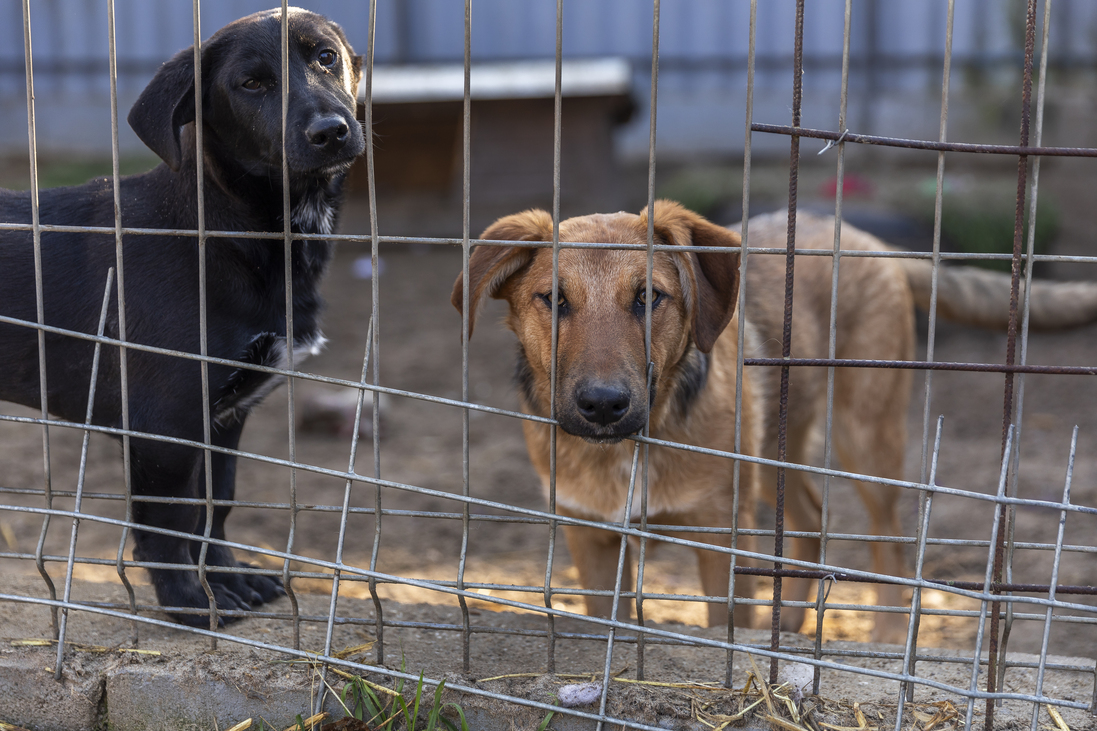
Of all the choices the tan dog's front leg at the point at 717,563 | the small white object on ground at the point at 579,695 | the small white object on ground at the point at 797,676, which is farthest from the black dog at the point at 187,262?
the small white object on ground at the point at 797,676

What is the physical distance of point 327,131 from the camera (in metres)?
2.52

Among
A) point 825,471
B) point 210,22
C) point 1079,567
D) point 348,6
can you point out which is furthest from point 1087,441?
point 210,22

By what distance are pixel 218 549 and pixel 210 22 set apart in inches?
395

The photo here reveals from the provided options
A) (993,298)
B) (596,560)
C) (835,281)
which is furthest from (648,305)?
(993,298)

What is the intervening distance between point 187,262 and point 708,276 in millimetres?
1502

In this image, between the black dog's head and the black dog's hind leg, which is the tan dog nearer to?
the black dog's head

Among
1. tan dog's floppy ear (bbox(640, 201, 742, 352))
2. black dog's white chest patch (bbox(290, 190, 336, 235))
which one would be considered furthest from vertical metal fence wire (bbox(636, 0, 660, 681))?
black dog's white chest patch (bbox(290, 190, 336, 235))

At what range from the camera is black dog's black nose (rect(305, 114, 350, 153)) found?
2.52m

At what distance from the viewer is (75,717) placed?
2506 millimetres

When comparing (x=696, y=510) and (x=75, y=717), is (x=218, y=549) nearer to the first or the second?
(x=75, y=717)

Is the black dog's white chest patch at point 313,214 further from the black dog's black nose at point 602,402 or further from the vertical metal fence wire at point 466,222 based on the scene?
the black dog's black nose at point 602,402

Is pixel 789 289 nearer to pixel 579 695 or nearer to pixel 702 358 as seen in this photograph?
pixel 702 358

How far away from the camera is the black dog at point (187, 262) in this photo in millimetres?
2586

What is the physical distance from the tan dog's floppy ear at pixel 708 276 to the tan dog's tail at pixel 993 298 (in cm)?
118
